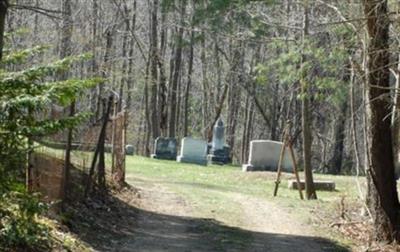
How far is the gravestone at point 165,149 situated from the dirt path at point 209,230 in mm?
17272

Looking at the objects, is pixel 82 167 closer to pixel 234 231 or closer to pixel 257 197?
pixel 234 231

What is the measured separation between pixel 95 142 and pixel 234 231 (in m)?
3.53

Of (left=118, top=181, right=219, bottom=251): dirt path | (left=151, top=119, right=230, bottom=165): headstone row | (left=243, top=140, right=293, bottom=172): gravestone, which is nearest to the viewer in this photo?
(left=118, top=181, right=219, bottom=251): dirt path

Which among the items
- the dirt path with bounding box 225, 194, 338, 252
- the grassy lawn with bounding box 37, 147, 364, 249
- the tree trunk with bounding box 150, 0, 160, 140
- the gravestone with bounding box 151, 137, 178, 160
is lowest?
the dirt path with bounding box 225, 194, 338, 252

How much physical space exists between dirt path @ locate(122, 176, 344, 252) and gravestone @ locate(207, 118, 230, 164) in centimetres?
1797

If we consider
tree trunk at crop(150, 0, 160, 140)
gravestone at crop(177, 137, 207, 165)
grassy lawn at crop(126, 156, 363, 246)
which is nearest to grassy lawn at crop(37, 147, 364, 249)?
grassy lawn at crop(126, 156, 363, 246)

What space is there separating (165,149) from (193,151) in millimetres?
2303

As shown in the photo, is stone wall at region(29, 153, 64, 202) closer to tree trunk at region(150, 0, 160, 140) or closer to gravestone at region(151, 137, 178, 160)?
gravestone at region(151, 137, 178, 160)

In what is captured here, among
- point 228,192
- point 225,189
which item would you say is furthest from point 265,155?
point 228,192

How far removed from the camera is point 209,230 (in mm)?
13555

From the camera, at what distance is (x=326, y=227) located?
1529 centimetres

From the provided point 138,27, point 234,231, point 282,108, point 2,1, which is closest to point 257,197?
point 234,231

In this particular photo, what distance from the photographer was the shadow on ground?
453 inches

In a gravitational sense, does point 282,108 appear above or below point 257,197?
above
